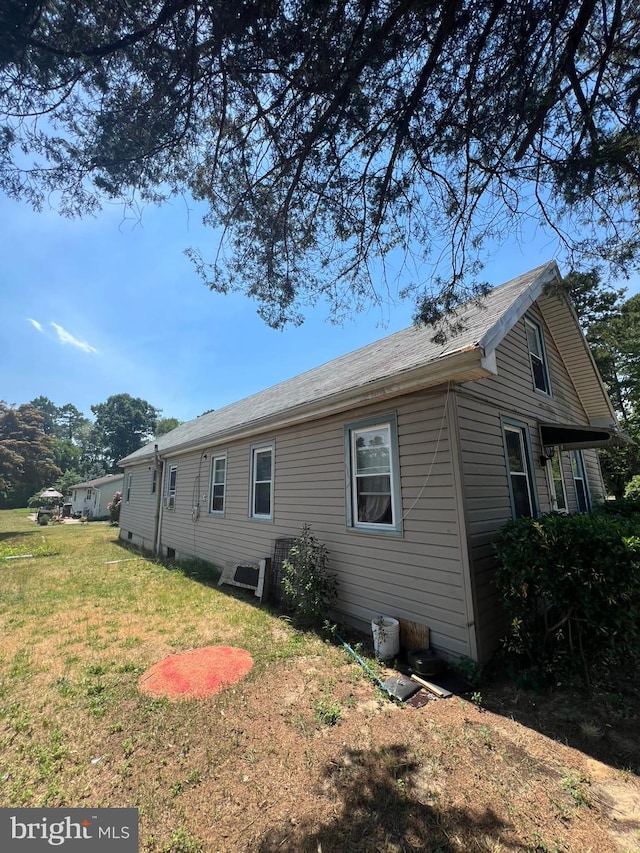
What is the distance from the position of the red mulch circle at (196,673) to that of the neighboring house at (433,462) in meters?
1.78

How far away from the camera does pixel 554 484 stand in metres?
6.63

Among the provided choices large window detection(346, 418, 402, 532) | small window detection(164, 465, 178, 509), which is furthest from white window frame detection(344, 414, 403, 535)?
small window detection(164, 465, 178, 509)

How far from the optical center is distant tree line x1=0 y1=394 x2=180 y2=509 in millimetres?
23469

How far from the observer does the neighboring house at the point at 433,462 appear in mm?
4047

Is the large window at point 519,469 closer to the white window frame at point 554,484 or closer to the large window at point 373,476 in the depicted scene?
the white window frame at point 554,484

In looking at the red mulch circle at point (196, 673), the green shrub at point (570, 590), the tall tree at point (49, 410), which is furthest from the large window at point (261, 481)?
the tall tree at point (49, 410)

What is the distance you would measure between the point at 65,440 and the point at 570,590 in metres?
72.0

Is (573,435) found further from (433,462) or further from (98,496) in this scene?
(98,496)

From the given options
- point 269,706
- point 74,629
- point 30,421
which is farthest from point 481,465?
point 30,421

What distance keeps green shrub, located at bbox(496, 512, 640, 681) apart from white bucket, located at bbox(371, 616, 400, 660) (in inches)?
47.5

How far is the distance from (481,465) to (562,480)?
385 cm

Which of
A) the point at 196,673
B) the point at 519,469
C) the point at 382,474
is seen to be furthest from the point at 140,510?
the point at 519,469

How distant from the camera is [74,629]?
5.36m

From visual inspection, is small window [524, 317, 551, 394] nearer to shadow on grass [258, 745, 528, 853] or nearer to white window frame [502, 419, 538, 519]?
white window frame [502, 419, 538, 519]
